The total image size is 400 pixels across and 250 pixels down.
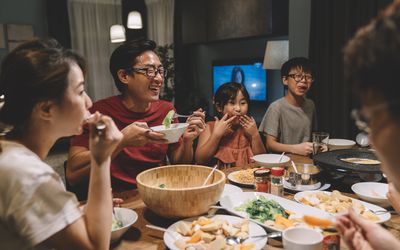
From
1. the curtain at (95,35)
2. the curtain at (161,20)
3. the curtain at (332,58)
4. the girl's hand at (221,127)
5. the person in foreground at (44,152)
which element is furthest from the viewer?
the curtain at (161,20)

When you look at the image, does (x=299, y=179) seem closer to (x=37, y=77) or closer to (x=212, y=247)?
(x=212, y=247)

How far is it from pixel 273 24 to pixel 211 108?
241 cm

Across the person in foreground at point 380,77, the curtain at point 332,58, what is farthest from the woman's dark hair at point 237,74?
the person in foreground at point 380,77

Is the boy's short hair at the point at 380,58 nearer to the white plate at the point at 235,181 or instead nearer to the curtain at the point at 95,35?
the white plate at the point at 235,181

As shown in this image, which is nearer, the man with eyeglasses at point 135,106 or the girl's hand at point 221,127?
the man with eyeglasses at point 135,106

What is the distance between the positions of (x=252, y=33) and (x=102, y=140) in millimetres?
4172

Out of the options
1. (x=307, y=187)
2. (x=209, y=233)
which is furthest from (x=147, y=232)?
(x=307, y=187)

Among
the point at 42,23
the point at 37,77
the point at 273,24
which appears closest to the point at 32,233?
the point at 37,77

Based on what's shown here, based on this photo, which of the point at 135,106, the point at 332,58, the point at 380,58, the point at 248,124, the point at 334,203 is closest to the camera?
the point at 380,58

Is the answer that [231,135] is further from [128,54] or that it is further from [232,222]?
[232,222]

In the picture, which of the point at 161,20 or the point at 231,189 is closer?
the point at 231,189

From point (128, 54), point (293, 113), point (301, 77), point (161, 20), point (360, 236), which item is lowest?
point (360, 236)

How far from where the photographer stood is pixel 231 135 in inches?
101

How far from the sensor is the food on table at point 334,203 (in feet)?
4.15
